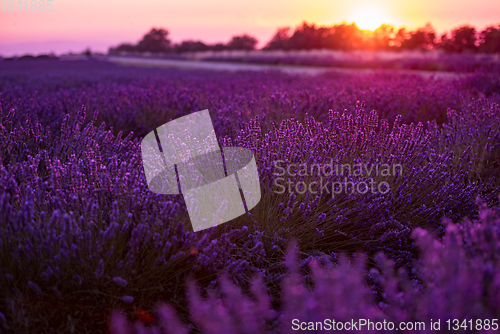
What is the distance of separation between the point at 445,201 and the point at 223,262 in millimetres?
1489

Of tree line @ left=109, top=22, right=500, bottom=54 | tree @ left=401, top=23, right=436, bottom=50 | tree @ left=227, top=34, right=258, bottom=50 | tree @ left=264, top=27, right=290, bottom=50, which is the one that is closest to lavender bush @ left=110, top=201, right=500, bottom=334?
tree line @ left=109, top=22, right=500, bottom=54

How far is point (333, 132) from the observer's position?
2.64m

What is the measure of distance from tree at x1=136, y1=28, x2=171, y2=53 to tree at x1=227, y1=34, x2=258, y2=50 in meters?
20.0

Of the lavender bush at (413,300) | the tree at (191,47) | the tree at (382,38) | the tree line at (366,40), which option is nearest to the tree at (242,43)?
the tree line at (366,40)

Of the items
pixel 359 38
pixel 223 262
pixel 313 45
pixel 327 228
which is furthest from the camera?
pixel 313 45

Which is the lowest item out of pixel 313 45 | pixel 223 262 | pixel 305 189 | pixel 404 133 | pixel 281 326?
pixel 281 326

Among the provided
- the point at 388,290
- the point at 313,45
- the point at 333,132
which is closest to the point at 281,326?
the point at 388,290

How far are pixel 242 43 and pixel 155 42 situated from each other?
2710 cm

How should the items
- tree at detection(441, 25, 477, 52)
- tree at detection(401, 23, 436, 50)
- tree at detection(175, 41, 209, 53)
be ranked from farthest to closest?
tree at detection(175, 41, 209, 53) → tree at detection(401, 23, 436, 50) → tree at detection(441, 25, 477, 52)

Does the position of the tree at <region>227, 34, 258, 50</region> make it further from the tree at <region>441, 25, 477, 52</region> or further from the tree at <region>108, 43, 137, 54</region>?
the tree at <region>441, 25, 477, 52</region>

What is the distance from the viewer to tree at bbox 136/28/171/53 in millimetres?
76250

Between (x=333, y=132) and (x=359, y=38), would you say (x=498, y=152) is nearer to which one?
(x=333, y=132)

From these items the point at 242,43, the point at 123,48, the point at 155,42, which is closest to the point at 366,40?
the point at 242,43

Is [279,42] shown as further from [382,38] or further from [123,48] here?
[123,48]
